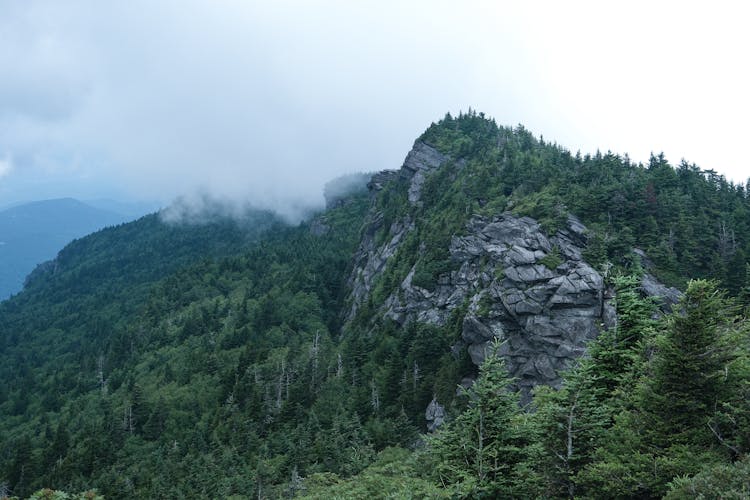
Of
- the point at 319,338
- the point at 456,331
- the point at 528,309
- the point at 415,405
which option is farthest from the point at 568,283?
the point at 319,338

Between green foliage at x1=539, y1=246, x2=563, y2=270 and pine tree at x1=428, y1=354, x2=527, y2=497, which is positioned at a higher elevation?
green foliage at x1=539, y1=246, x2=563, y2=270

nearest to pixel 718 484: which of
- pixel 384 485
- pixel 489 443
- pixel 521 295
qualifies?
pixel 489 443

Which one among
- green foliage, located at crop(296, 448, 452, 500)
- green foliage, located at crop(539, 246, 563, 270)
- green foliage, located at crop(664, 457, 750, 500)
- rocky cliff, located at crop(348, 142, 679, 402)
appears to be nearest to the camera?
green foliage, located at crop(664, 457, 750, 500)

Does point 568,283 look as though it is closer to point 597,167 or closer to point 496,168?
point 597,167

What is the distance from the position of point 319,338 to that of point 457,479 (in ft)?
304

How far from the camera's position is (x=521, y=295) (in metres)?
66.7

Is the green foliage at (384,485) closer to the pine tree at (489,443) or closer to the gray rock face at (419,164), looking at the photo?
the pine tree at (489,443)

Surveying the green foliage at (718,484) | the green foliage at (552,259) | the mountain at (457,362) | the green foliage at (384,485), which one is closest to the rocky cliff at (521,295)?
the green foliage at (552,259)

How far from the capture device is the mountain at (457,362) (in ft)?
65.8

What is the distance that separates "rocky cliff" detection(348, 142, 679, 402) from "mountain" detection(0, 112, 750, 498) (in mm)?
318

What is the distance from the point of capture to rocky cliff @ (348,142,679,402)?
6244 centimetres

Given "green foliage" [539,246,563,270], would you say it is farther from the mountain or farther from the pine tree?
the pine tree

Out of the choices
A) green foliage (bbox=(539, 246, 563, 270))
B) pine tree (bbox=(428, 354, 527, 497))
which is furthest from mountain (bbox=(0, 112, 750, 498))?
green foliage (bbox=(539, 246, 563, 270))

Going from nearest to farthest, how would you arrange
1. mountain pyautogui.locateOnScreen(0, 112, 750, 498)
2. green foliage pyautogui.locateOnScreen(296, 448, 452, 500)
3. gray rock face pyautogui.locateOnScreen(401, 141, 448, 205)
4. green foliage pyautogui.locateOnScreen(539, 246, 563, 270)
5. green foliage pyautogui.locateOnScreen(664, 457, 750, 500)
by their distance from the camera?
green foliage pyautogui.locateOnScreen(664, 457, 750, 500) → mountain pyautogui.locateOnScreen(0, 112, 750, 498) → green foliage pyautogui.locateOnScreen(296, 448, 452, 500) → green foliage pyautogui.locateOnScreen(539, 246, 563, 270) → gray rock face pyautogui.locateOnScreen(401, 141, 448, 205)
